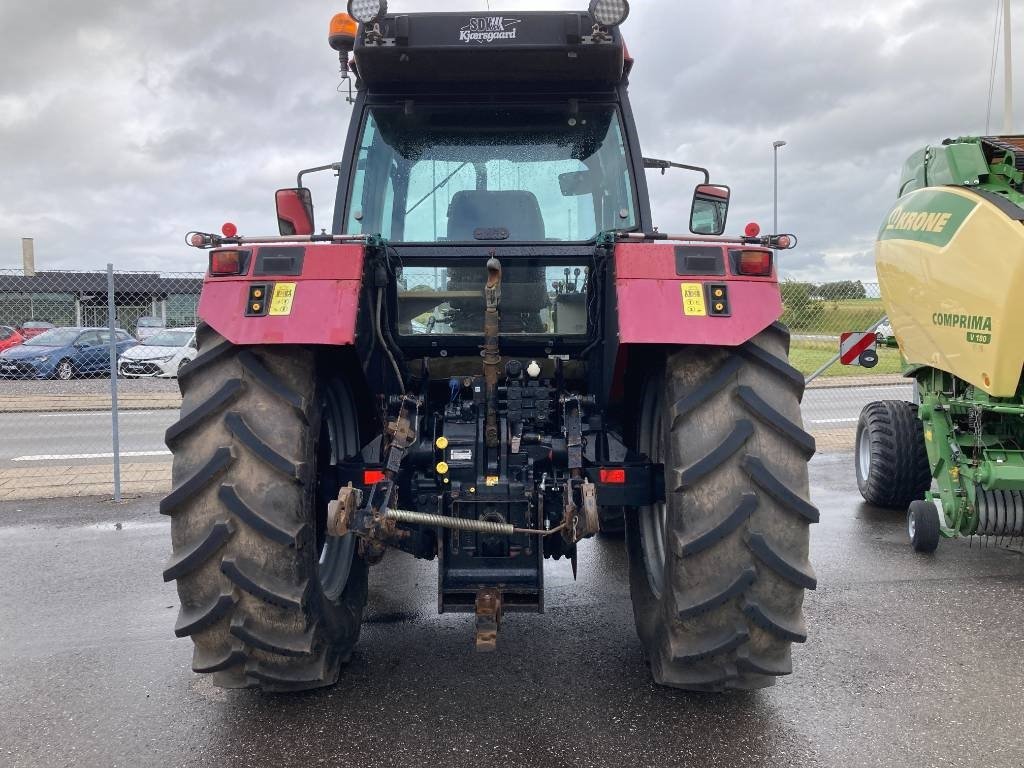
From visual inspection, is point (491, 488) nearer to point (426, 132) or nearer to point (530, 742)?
point (530, 742)

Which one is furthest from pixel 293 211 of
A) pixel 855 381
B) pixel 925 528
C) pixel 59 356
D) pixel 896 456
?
pixel 59 356

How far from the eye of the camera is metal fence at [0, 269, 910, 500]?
974 centimetres

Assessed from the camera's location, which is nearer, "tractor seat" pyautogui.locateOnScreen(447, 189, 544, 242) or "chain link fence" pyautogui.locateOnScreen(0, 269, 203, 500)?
"tractor seat" pyautogui.locateOnScreen(447, 189, 544, 242)

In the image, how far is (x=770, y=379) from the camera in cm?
298

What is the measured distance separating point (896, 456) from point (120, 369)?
17078 millimetres

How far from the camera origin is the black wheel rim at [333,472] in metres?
3.41

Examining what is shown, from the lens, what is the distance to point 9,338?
20.4m

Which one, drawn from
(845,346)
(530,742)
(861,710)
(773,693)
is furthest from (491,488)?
(845,346)

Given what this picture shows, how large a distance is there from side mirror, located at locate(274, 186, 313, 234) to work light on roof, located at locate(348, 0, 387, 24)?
3.54 feet

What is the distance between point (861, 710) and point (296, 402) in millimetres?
2556

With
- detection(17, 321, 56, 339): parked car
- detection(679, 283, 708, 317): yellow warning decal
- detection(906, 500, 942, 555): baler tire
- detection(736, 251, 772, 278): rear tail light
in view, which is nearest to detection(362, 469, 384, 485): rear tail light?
detection(679, 283, 708, 317): yellow warning decal

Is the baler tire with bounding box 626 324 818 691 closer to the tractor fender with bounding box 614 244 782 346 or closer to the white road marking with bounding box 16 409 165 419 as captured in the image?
the tractor fender with bounding box 614 244 782 346

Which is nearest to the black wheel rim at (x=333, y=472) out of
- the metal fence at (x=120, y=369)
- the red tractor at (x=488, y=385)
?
the red tractor at (x=488, y=385)

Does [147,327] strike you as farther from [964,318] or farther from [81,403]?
[964,318]
